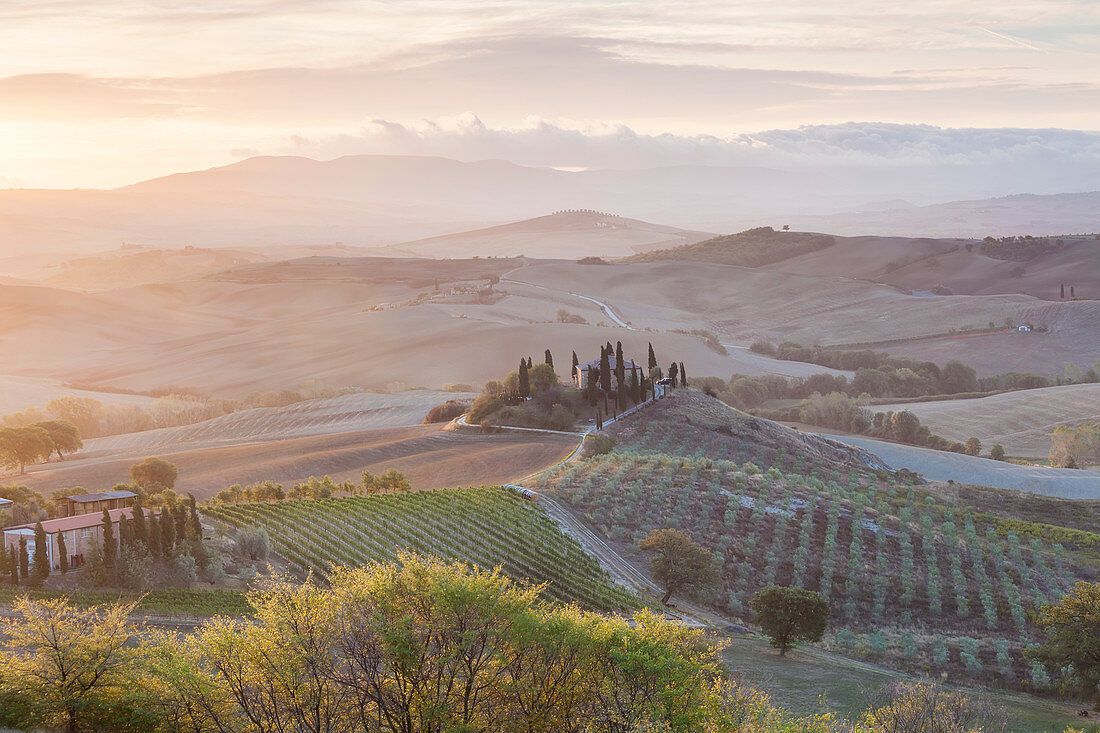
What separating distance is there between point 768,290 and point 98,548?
16799 centimetres

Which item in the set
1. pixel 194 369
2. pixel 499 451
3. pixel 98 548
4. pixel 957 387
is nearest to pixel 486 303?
pixel 194 369

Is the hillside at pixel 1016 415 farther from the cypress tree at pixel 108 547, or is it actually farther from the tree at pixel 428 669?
the cypress tree at pixel 108 547

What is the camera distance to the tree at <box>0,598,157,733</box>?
20.6m

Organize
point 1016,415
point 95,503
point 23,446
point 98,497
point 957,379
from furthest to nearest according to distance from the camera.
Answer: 1. point 957,379
2. point 1016,415
3. point 23,446
4. point 98,497
5. point 95,503

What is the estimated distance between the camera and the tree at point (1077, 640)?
1233 inches

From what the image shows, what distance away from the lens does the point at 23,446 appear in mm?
70375

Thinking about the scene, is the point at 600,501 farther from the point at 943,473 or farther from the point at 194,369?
the point at 194,369

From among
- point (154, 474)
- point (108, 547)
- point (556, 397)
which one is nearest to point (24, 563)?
point (108, 547)

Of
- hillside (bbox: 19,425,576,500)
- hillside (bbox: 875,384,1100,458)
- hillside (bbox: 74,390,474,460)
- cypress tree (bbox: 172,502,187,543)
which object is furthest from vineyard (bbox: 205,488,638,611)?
hillside (bbox: 875,384,1100,458)

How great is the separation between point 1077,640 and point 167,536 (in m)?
32.7

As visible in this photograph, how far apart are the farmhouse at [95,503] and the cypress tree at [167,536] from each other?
6539 mm

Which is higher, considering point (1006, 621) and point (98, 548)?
point (98, 548)

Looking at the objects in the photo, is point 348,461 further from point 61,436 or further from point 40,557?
point 40,557

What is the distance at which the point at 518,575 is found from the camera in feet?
132
